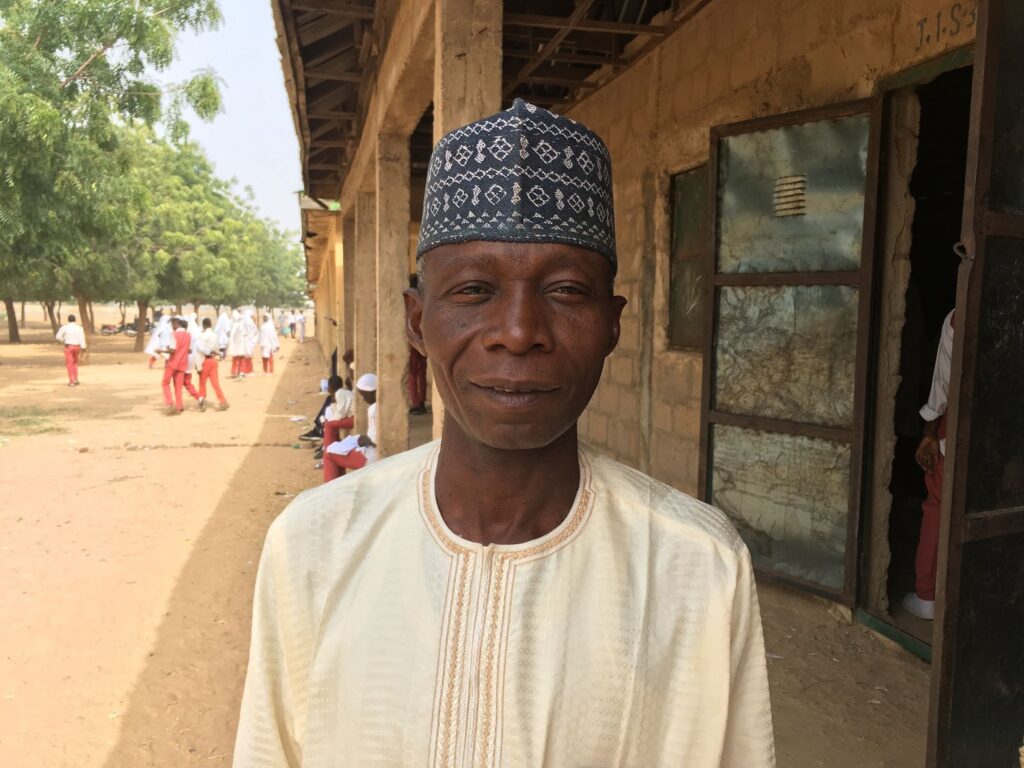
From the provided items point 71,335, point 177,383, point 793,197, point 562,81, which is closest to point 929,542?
point 793,197

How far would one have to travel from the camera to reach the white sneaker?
409 centimetres

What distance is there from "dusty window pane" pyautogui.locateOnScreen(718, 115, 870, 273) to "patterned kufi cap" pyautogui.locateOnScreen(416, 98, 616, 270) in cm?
317

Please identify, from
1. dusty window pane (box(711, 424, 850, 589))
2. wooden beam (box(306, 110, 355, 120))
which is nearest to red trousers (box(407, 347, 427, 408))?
wooden beam (box(306, 110, 355, 120))

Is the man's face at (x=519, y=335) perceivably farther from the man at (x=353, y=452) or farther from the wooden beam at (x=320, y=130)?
the wooden beam at (x=320, y=130)

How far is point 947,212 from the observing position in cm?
532

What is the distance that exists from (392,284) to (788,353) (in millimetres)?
2865

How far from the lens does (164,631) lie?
15.1 feet

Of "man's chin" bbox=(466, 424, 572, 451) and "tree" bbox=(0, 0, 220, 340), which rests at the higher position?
"tree" bbox=(0, 0, 220, 340)

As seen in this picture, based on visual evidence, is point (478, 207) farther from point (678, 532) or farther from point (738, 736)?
point (738, 736)

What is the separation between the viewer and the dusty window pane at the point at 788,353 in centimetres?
402

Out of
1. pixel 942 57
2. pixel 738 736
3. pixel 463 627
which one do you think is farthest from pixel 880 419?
pixel 463 627

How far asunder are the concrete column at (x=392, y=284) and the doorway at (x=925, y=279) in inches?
132

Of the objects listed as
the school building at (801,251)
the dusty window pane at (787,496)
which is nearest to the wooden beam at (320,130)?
the school building at (801,251)

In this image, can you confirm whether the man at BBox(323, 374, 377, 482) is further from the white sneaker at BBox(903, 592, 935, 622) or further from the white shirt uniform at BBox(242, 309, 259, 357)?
the white shirt uniform at BBox(242, 309, 259, 357)
